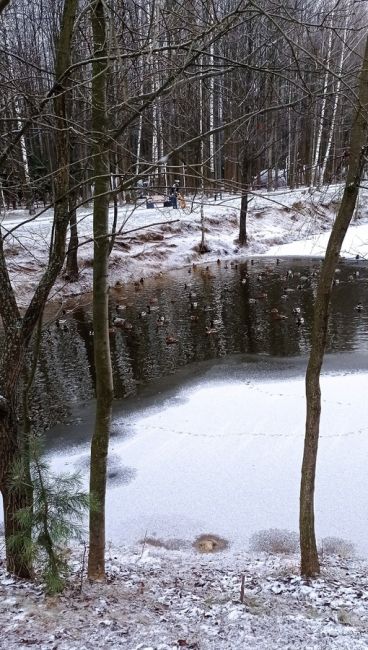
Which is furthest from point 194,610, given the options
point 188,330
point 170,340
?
point 188,330

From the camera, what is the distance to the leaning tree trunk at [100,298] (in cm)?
402

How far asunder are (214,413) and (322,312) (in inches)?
207

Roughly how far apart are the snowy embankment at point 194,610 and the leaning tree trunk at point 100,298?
471mm

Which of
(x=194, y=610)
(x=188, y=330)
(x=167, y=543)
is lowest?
(x=167, y=543)

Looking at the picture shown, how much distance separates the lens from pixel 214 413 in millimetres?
9719

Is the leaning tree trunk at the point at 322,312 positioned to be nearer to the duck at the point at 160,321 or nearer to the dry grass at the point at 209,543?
the dry grass at the point at 209,543

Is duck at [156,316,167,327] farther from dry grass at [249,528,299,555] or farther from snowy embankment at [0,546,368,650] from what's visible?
snowy embankment at [0,546,368,650]

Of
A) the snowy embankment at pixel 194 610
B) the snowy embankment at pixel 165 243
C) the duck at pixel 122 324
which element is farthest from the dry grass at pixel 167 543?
the snowy embankment at pixel 165 243

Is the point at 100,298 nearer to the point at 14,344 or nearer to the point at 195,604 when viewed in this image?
A: the point at 14,344

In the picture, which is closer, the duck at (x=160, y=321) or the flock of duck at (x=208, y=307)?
the flock of duck at (x=208, y=307)

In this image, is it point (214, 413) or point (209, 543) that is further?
point (214, 413)

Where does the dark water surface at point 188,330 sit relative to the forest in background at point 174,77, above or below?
below

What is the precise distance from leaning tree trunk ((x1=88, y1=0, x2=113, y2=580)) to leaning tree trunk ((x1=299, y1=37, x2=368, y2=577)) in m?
1.89

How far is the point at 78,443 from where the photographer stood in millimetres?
9039
